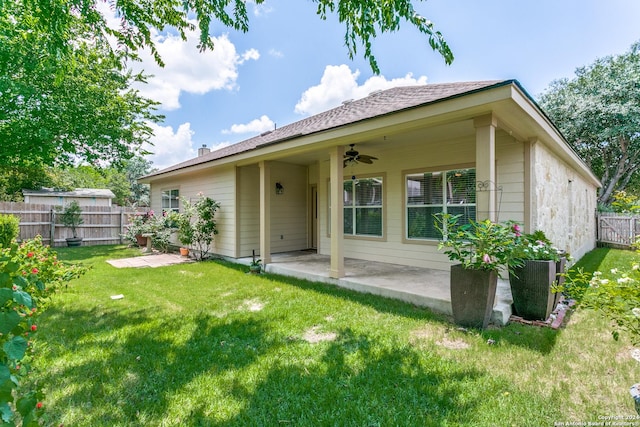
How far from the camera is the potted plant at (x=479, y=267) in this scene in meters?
3.45

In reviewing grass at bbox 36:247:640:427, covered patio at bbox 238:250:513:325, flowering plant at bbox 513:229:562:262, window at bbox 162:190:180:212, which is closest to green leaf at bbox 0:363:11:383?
grass at bbox 36:247:640:427

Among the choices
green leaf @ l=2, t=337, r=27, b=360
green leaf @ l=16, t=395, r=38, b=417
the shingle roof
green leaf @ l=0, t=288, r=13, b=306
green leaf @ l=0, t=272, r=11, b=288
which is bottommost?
green leaf @ l=16, t=395, r=38, b=417

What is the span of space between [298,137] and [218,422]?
464 cm

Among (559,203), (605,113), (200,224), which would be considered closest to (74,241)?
(200,224)

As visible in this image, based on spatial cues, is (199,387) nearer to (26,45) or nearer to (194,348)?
(194,348)

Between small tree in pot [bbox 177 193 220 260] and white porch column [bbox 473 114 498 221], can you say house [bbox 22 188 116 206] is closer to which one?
small tree in pot [bbox 177 193 220 260]

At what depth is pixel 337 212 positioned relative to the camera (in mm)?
5430

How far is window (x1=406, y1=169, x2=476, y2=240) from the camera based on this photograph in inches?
229

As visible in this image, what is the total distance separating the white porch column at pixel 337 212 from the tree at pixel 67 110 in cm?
Answer: 536

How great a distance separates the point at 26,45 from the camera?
737cm

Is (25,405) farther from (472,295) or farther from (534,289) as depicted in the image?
(534,289)

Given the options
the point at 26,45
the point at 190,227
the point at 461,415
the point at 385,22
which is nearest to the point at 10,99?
the point at 26,45

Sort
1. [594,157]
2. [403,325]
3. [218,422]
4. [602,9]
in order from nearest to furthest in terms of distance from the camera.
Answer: [218,422]
[403,325]
[602,9]
[594,157]

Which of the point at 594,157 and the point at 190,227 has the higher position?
the point at 594,157
